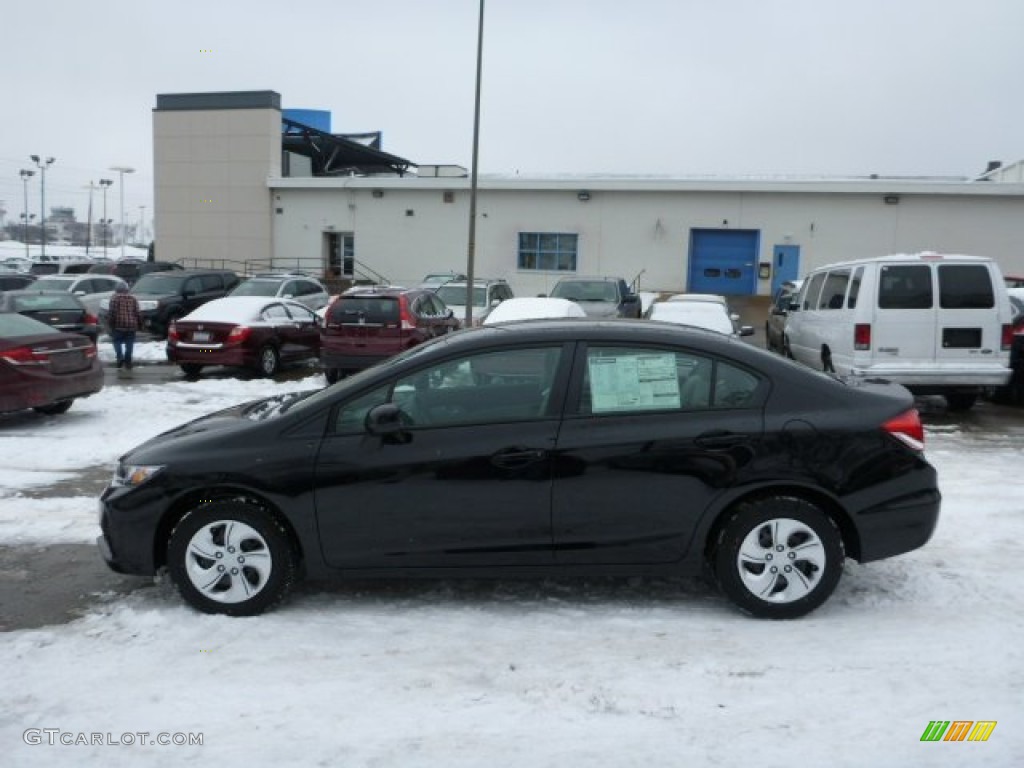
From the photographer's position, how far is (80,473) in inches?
325

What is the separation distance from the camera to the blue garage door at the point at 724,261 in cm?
3328

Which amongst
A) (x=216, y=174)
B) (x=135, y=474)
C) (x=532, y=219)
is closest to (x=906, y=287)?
(x=135, y=474)

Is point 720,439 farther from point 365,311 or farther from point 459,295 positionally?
point 459,295

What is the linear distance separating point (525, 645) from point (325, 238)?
34.9 metres

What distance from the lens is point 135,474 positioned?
4.82 m

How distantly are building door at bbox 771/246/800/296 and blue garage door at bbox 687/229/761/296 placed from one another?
659mm

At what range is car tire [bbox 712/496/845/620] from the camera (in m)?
4.63

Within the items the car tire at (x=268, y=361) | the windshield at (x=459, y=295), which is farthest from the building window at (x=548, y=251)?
the car tire at (x=268, y=361)

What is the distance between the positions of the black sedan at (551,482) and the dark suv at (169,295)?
17361 mm

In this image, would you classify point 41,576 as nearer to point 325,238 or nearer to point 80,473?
point 80,473

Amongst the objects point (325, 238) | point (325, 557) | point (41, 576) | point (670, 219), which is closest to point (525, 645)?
point (325, 557)

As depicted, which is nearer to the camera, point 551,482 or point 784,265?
point 551,482

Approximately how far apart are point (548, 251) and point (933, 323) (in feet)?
81.0

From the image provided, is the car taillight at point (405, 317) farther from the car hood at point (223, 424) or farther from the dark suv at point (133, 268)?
the dark suv at point (133, 268)
